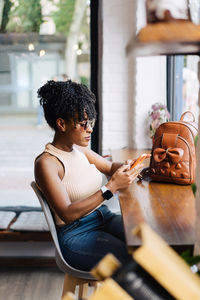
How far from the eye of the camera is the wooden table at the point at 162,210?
4.32 feet

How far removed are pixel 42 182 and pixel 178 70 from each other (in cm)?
217

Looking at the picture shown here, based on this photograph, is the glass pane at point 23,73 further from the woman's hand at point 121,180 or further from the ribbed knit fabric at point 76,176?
the woman's hand at point 121,180

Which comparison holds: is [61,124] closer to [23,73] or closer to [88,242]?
[88,242]

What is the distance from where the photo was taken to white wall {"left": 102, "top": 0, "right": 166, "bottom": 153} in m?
3.48

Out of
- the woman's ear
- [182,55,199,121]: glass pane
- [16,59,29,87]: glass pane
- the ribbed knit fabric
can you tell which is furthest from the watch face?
[16,59,29,87]: glass pane

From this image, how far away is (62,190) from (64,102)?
0.45m

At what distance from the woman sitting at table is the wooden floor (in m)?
0.91

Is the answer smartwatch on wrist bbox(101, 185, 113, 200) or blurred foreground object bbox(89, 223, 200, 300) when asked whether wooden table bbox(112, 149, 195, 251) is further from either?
blurred foreground object bbox(89, 223, 200, 300)

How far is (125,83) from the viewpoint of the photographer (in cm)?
356

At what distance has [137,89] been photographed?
352cm

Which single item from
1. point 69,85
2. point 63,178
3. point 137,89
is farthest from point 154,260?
point 137,89

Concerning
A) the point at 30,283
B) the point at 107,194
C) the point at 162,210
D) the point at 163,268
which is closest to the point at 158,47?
the point at 163,268

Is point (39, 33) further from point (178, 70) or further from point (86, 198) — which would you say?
point (86, 198)

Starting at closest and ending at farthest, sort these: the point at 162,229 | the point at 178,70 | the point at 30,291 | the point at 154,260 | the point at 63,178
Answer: the point at 154,260 → the point at 162,229 → the point at 63,178 → the point at 30,291 → the point at 178,70
